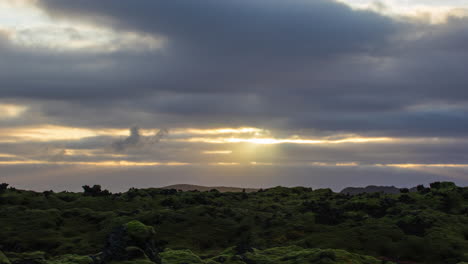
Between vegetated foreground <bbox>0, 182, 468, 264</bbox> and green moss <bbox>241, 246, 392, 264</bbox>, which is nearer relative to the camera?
green moss <bbox>241, 246, 392, 264</bbox>

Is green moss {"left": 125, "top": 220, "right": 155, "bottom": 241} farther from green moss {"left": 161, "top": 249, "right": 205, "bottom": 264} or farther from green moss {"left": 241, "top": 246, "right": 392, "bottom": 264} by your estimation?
green moss {"left": 241, "top": 246, "right": 392, "bottom": 264}

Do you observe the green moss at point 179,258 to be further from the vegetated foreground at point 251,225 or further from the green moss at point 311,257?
the green moss at point 311,257

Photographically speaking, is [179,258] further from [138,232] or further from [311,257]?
[311,257]

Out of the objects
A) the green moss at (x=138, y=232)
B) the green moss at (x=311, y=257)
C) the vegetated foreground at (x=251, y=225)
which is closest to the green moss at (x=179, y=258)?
the vegetated foreground at (x=251, y=225)

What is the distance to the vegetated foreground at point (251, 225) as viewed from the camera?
165 feet

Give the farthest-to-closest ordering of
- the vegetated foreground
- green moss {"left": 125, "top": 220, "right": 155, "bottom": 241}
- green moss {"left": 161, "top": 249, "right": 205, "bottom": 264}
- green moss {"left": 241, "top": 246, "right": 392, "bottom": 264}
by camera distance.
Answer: the vegetated foreground → green moss {"left": 241, "top": 246, "right": 392, "bottom": 264} → green moss {"left": 161, "top": 249, "right": 205, "bottom": 264} → green moss {"left": 125, "top": 220, "right": 155, "bottom": 241}

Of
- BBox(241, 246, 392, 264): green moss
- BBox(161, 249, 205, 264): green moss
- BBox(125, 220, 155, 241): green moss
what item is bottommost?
BBox(241, 246, 392, 264): green moss

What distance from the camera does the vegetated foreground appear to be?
5019 centimetres

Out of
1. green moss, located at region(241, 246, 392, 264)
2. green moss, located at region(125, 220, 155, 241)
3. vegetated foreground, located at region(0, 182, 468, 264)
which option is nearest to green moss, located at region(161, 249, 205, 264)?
vegetated foreground, located at region(0, 182, 468, 264)

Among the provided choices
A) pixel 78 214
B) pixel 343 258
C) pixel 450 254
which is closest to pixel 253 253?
pixel 343 258

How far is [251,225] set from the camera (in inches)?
2399

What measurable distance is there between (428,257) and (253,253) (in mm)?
22568

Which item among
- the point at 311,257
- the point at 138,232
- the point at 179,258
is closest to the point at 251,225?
the point at 311,257

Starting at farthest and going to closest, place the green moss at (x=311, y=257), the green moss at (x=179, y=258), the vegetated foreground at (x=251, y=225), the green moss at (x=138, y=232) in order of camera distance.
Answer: the vegetated foreground at (x=251, y=225) → the green moss at (x=311, y=257) → the green moss at (x=179, y=258) → the green moss at (x=138, y=232)
